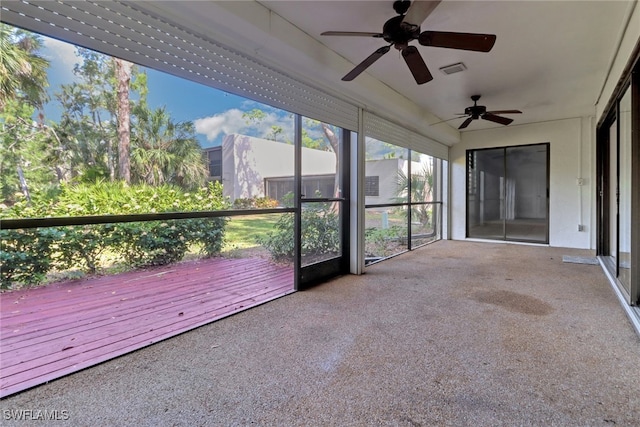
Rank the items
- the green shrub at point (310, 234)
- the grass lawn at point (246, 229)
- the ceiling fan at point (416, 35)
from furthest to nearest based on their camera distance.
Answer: the green shrub at point (310, 234) < the grass lawn at point (246, 229) < the ceiling fan at point (416, 35)

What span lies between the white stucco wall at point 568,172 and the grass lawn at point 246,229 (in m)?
5.65

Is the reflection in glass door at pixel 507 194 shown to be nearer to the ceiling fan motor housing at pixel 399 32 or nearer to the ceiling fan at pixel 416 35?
the ceiling fan at pixel 416 35

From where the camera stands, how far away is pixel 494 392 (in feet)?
5.48

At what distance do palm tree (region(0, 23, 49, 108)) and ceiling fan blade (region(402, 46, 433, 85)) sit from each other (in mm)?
2647

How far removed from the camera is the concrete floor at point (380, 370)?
152 centimetres

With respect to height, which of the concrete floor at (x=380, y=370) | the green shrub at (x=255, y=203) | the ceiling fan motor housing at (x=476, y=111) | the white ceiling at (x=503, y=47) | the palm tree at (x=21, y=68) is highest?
the white ceiling at (x=503, y=47)

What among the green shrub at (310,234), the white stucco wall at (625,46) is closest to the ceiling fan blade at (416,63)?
the white stucco wall at (625,46)

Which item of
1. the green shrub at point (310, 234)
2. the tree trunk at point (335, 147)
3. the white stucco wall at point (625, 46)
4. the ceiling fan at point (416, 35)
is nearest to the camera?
the ceiling fan at point (416, 35)

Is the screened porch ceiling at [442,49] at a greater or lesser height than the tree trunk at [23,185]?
greater

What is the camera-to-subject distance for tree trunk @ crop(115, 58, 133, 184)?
2.74 m

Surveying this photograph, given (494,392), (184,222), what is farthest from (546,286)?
(184,222)

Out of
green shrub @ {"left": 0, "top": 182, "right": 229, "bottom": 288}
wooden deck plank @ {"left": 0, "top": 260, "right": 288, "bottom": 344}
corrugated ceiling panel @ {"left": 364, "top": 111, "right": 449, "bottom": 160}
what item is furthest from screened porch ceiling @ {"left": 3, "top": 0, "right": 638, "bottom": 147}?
wooden deck plank @ {"left": 0, "top": 260, "right": 288, "bottom": 344}

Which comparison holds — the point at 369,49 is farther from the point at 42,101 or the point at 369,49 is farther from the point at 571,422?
the point at 571,422

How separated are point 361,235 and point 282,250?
3.62 ft
